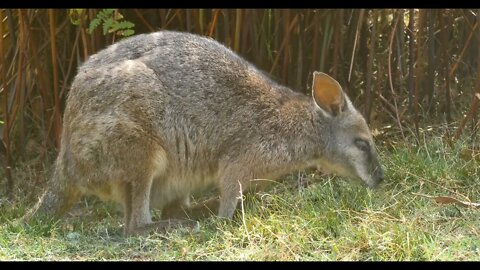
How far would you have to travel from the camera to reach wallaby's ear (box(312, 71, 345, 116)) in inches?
243

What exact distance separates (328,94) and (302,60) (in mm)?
1017

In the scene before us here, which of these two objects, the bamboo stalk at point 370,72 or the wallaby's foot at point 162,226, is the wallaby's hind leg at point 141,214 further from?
the bamboo stalk at point 370,72

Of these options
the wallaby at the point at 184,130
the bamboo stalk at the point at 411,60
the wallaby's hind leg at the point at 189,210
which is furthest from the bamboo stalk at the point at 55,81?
the bamboo stalk at the point at 411,60

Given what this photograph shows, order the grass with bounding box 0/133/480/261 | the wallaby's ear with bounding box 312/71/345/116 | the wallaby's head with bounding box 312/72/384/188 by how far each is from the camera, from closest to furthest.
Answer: the grass with bounding box 0/133/480/261 → the wallaby's ear with bounding box 312/71/345/116 → the wallaby's head with bounding box 312/72/384/188

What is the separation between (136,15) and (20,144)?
1458 millimetres

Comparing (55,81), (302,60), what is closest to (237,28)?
(302,60)

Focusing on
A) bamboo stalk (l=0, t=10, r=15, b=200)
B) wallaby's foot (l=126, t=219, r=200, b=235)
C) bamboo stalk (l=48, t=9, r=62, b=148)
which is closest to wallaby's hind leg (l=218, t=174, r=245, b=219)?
wallaby's foot (l=126, t=219, r=200, b=235)

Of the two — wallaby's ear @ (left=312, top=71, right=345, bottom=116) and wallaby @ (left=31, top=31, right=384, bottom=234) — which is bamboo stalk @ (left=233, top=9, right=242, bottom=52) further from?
wallaby's ear @ (left=312, top=71, right=345, bottom=116)

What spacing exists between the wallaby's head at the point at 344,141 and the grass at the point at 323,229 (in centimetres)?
12

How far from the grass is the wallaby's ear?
1.66 feet

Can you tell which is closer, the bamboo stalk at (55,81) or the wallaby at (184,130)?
the wallaby at (184,130)

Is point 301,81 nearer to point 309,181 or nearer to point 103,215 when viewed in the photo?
point 309,181

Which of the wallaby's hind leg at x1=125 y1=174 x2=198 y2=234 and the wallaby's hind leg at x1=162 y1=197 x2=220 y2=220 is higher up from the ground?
the wallaby's hind leg at x1=125 y1=174 x2=198 y2=234

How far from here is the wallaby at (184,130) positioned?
5.89 metres
